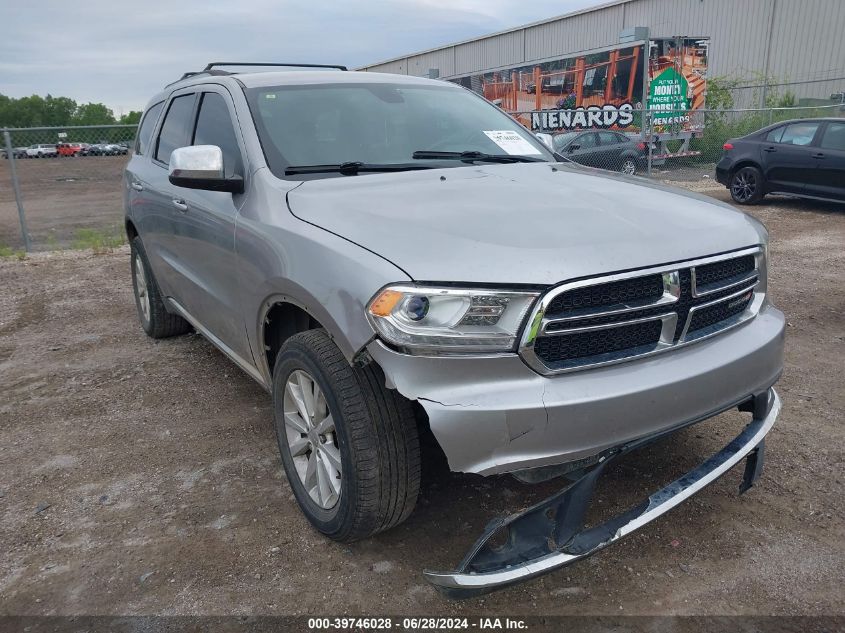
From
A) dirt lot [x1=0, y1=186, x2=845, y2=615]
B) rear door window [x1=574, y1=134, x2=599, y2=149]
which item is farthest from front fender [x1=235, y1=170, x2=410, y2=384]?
rear door window [x1=574, y1=134, x2=599, y2=149]

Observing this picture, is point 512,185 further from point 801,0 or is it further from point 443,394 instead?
point 801,0

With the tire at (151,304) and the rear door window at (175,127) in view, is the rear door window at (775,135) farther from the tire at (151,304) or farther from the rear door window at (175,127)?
the rear door window at (175,127)

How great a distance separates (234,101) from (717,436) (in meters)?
2.97

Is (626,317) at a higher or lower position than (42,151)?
lower

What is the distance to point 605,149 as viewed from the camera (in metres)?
16.0

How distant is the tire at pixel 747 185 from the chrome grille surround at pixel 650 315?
33.3 ft

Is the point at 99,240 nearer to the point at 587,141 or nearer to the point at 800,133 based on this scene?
the point at 587,141

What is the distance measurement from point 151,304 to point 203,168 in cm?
258

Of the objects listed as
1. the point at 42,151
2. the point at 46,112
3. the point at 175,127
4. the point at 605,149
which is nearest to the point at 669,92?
the point at 605,149

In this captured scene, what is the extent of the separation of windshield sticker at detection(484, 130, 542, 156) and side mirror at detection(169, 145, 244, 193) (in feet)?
4.65

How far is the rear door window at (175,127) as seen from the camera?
4.26 metres

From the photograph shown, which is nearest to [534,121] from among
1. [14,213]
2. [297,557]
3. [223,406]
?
[14,213]

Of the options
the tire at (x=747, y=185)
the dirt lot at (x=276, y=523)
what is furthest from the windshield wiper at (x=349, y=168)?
the tire at (x=747, y=185)

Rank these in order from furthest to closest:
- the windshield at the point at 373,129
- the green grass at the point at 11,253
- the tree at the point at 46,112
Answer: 1. the tree at the point at 46,112
2. the green grass at the point at 11,253
3. the windshield at the point at 373,129
